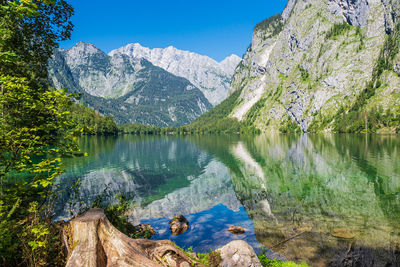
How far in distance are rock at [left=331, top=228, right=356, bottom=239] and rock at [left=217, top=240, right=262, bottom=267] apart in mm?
12269

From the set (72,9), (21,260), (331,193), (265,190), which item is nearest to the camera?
(21,260)

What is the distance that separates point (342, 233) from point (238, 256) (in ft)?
45.3

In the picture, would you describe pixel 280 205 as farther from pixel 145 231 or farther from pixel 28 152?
pixel 28 152

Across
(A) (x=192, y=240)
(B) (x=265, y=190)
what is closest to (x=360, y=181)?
(B) (x=265, y=190)

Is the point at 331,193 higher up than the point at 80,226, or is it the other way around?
the point at 80,226

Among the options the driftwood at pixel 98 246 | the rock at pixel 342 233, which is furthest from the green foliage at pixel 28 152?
the rock at pixel 342 233

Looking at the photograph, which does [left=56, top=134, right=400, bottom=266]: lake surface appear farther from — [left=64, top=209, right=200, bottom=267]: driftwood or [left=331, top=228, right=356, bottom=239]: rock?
[left=64, top=209, right=200, bottom=267]: driftwood

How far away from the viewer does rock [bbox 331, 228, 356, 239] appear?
1797 centimetres

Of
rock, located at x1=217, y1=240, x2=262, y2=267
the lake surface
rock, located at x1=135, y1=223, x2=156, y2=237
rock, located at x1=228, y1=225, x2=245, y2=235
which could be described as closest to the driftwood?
rock, located at x1=217, y1=240, x2=262, y2=267

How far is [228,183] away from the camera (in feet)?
136

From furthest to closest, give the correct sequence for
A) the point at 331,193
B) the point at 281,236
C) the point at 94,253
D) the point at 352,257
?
1. the point at 331,193
2. the point at 281,236
3. the point at 352,257
4. the point at 94,253

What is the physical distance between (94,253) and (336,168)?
52634mm

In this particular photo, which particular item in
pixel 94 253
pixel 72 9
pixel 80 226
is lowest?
pixel 94 253

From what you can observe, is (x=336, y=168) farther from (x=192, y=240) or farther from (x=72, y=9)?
(x=72, y=9)
